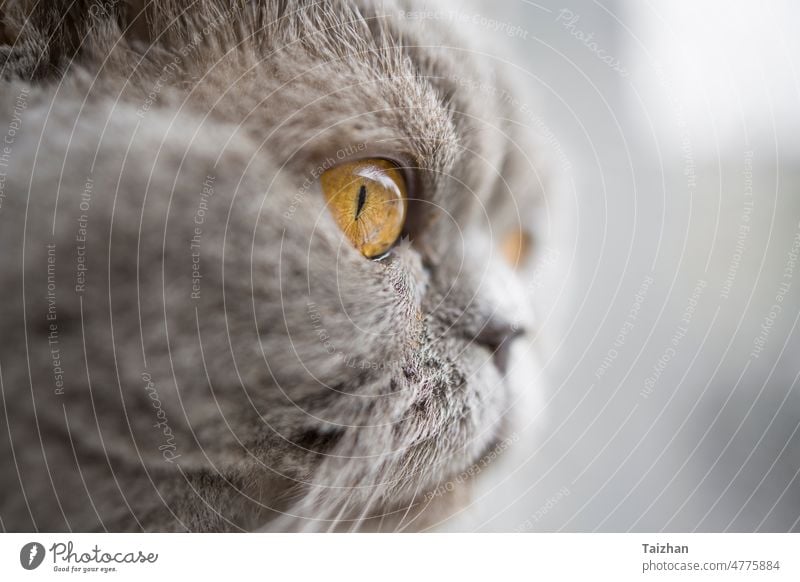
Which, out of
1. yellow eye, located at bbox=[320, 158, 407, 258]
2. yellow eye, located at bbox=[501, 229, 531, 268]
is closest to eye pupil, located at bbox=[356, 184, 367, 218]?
yellow eye, located at bbox=[320, 158, 407, 258]

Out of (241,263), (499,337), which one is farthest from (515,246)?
(241,263)

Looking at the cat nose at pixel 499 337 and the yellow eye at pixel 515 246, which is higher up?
the yellow eye at pixel 515 246

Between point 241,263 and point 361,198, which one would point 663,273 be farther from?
point 241,263

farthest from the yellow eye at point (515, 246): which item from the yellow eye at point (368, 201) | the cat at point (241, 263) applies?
the yellow eye at point (368, 201)

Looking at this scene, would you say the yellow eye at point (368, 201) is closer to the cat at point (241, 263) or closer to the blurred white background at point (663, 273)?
the cat at point (241, 263)

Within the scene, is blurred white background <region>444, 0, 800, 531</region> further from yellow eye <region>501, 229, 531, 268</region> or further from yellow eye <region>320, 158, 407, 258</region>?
yellow eye <region>320, 158, 407, 258</region>
